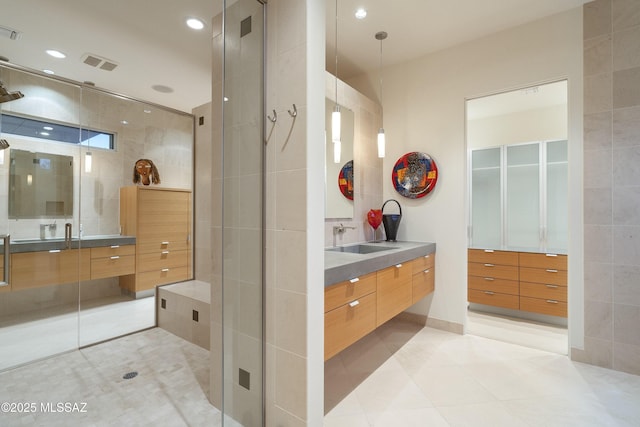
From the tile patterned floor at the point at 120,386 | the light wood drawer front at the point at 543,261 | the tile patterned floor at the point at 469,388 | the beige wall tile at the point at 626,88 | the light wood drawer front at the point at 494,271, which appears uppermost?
the beige wall tile at the point at 626,88

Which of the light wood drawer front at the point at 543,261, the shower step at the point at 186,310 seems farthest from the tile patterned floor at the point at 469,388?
the shower step at the point at 186,310

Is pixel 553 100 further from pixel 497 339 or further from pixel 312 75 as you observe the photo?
pixel 312 75

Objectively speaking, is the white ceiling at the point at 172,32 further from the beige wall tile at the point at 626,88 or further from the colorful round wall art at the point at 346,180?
the colorful round wall art at the point at 346,180

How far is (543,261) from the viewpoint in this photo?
322cm

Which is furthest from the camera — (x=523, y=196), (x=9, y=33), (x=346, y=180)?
(x=523, y=196)

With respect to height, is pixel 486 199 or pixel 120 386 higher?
pixel 486 199

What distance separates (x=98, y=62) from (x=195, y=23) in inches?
39.3

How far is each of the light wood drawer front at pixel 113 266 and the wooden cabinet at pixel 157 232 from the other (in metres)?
0.06

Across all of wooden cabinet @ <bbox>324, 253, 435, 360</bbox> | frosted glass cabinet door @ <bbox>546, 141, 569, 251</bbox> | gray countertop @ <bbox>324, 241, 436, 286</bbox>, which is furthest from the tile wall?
frosted glass cabinet door @ <bbox>546, 141, 569, 251</bbox>

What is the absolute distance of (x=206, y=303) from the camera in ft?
8.16

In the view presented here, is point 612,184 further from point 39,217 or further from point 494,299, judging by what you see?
point 39,217

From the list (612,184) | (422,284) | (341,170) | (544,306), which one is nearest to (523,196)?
(544,306)

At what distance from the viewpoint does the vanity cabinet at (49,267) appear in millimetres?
2266

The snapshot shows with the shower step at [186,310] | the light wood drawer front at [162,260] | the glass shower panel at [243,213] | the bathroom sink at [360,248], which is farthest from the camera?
the light wood drawer front at [162,260]
